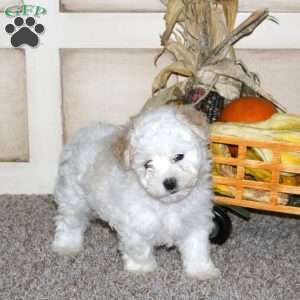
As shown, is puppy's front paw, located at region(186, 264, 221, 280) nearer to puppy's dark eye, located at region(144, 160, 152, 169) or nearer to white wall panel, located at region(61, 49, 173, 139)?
puppy's dark eye, located at region(144, 160, 152, 169)

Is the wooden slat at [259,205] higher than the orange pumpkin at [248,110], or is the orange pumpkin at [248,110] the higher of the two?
the orange pumpkin at [248,110]

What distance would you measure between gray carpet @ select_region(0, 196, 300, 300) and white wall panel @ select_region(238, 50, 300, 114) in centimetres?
63

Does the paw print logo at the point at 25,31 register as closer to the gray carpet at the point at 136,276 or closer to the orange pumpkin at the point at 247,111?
the gray carpet at the point at 136,276

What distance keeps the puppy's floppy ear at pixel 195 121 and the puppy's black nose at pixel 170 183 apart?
0.19 m

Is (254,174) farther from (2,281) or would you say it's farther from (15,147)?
(15,147)

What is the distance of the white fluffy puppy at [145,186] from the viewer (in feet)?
6.92

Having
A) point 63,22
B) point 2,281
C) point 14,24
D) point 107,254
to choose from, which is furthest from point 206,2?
point 2,281

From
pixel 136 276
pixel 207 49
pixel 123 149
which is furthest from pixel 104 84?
pixel 136 276

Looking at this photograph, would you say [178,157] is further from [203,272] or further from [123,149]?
[203,272]

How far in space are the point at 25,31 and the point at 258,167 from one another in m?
1.39

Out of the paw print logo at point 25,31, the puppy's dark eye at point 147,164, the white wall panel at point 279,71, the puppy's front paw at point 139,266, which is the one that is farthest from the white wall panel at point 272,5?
the puppy's front paw at point 139,266

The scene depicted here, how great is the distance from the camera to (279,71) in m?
3.08

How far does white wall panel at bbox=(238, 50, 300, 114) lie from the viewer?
3.05 metres

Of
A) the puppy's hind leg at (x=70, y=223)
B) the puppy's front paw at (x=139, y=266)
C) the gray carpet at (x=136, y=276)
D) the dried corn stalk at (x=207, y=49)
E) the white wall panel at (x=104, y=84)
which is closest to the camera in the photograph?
the gray carpet at (x=136, y=276)
